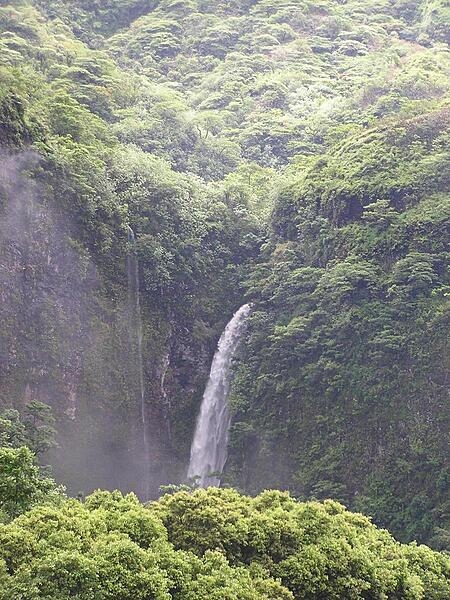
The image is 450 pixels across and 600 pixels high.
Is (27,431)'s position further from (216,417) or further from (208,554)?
(208,554)

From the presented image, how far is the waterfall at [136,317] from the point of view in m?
20.1

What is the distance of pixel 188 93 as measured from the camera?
37.7 meters

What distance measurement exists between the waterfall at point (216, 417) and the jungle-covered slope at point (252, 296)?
474 mm

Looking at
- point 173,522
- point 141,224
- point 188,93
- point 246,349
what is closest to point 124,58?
point 188,93

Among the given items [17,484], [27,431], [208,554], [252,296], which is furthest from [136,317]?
[208,554]

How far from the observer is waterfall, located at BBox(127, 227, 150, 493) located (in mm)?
20125

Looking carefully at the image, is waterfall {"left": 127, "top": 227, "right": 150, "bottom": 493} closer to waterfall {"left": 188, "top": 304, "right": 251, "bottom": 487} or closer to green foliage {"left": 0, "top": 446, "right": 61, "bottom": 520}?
waterfall {"left": 188, "top": 304, "right": 251, "bottom": 487}

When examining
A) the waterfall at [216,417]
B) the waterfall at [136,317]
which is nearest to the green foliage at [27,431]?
the waterfall at [136,317]

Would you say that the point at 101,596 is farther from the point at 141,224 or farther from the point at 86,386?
the point at 141,224

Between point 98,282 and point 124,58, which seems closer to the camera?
point 98,282

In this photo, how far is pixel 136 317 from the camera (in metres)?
20.7

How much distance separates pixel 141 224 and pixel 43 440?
8650 mm

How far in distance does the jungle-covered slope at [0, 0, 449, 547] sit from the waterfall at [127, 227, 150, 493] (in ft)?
0.72

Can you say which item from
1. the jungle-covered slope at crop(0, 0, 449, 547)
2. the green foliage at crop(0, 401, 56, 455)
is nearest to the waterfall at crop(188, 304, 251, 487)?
the jungle-covered slope at crop(0, 0, 449, 547)
